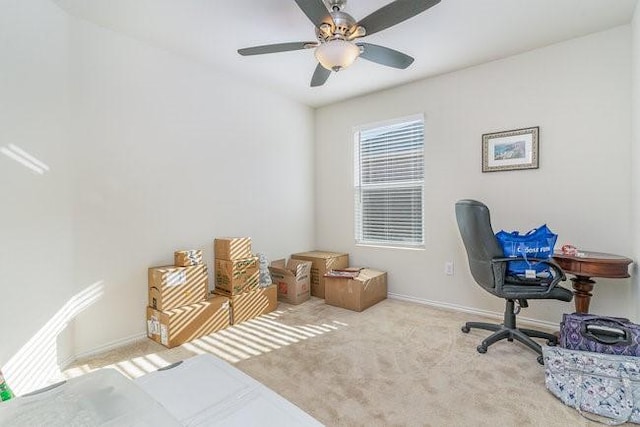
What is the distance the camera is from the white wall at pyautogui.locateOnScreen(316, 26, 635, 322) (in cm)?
246

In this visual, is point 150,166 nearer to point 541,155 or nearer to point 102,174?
point 102,174

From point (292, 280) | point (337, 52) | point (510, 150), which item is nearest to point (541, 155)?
point (510, 150)

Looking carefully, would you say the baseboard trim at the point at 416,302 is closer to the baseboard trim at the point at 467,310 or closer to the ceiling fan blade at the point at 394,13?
the baseboard trim at the point at 467,310

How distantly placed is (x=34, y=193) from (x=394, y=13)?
2400 millimetres

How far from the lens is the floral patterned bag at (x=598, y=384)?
1578 mm

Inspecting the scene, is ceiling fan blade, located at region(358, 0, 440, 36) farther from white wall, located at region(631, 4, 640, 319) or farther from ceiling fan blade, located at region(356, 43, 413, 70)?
white wall, located at region(631, 4, 640, 319)

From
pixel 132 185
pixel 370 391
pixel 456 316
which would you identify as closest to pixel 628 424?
pixel 370 391

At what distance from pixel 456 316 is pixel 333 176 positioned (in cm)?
222

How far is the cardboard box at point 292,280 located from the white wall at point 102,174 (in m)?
0.35

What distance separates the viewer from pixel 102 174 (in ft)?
7.78

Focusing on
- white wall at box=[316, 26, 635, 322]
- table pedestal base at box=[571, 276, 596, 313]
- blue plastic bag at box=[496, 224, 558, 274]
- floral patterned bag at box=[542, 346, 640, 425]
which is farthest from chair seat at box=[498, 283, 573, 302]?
white wall at box=[316, 26, 635, 322]

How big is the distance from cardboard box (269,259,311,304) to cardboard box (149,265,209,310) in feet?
3.40

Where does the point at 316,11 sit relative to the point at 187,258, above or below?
above

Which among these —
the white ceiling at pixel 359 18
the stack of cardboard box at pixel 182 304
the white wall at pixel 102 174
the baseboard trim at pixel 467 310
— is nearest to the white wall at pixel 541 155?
the baseboard trim at pixel 467 310
